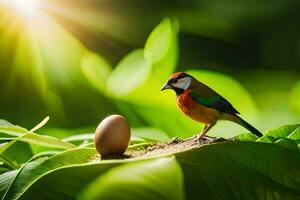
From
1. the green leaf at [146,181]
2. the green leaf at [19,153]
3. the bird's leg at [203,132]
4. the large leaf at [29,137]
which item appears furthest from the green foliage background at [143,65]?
the green leaf at [146,181]

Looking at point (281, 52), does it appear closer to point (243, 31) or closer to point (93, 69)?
point (243, 31)

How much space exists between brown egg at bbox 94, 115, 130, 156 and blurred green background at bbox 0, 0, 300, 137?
14.2 inches

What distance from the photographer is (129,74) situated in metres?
0.87

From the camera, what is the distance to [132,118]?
32.4 inches

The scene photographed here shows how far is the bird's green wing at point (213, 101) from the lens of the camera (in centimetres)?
49

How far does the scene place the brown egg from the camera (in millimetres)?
480

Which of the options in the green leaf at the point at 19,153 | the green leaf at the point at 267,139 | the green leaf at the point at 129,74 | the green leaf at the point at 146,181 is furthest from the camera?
the green leaf at the point at 129,74

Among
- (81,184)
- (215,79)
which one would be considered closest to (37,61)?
(215,79)

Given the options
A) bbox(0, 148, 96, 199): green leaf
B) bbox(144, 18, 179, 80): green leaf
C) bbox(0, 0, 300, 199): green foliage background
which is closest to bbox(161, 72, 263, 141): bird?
bbox(0, 148, 96, 199): green leaf

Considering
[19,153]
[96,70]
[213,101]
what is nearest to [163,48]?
[96,70]

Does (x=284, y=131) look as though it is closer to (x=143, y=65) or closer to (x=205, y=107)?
(x=205, y=107)

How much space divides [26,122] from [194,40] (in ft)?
1.02

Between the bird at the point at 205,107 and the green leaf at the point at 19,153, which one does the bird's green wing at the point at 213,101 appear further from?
the green leaf at the point at 19,153

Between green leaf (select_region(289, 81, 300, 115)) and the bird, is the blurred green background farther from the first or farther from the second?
the bird
